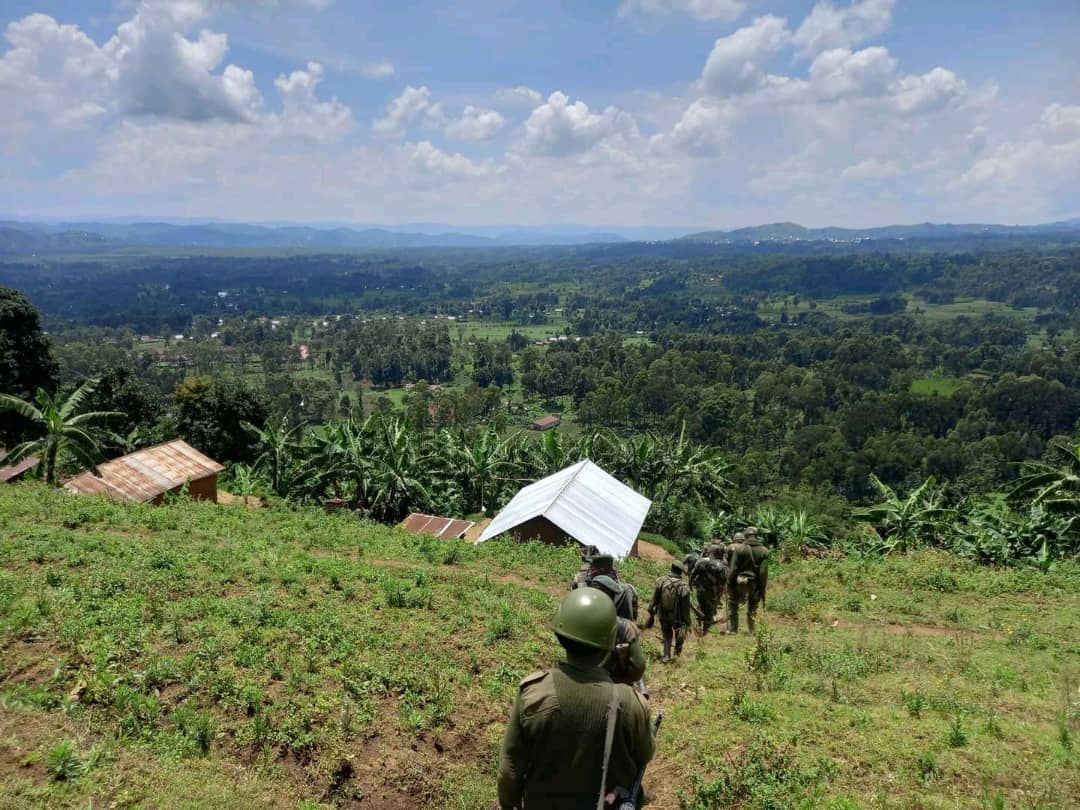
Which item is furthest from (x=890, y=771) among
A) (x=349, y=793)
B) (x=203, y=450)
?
(x=203, y=450)

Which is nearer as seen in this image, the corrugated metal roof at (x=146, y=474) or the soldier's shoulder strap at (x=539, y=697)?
the soldier's shoulder strap at (x=539, y=697)

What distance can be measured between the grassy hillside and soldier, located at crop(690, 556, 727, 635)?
1.37 feet

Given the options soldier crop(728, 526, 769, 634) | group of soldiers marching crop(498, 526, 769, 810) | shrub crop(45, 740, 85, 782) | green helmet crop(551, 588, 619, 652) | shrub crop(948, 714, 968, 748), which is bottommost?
soldier crop(728, 526, 769, 634)

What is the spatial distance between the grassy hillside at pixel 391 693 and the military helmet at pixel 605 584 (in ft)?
5.72

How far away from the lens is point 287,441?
2634 centimetres

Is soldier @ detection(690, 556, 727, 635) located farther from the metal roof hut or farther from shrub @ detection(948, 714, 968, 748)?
the metal roof hut

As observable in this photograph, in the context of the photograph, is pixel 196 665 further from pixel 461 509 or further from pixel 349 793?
pixel 461 509

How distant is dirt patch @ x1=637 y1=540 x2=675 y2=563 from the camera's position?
22078 mm

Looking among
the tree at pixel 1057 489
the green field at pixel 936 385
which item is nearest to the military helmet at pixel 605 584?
the tree at pixel 1057 489

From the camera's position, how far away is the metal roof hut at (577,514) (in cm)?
1742

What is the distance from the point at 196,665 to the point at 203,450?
29.5 metres

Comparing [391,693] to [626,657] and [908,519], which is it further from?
[908,519]

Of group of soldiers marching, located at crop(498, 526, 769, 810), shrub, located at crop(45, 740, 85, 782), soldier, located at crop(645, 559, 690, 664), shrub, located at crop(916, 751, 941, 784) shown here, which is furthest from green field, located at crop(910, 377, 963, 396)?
shrub, located at crop(45, 740, 85, 782)

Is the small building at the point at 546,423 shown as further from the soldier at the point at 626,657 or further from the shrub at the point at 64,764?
the shrub at the point at 64,764
